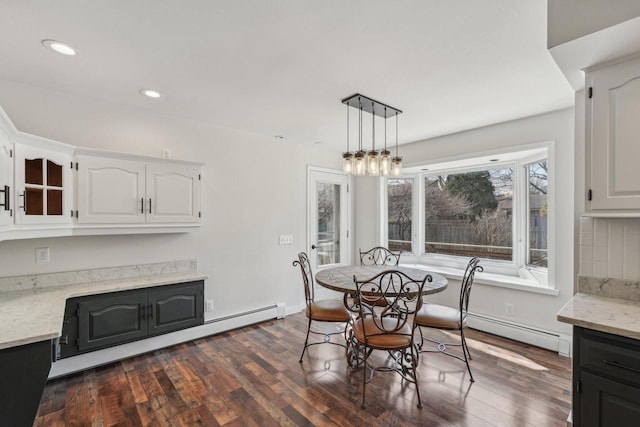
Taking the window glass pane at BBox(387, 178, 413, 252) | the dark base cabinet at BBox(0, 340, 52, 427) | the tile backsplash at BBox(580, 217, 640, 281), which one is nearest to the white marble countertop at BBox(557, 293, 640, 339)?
the tile backsplash at BBox(580, 217, 640, 281)

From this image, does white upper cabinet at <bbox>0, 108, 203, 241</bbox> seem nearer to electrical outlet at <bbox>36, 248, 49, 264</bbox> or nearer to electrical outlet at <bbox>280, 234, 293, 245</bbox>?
electrical outlet at <bbox>36, 248, 49, 264</bbox>

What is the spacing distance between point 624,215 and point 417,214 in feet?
9.86

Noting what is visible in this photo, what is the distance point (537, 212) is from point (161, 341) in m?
4.38

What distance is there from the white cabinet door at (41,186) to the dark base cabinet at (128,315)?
71 centimetres

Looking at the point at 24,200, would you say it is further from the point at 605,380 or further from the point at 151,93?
the point at 605,380

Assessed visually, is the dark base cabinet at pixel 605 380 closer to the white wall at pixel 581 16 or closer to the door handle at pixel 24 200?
the white wall at pixel 581 16

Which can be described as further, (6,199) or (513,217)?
(513,217)

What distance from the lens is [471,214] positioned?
4.18 meters

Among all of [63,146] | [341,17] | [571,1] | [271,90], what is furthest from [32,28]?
[571,1]

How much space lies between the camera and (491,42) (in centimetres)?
186

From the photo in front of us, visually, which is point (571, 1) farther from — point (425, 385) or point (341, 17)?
point (425, 385)

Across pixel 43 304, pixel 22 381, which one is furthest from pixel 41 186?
pixel 22 381

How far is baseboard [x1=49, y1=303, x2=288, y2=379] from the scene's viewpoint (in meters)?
2.60

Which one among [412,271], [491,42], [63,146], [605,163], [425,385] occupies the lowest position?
[425,385]
